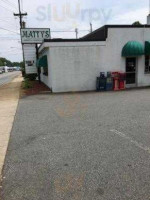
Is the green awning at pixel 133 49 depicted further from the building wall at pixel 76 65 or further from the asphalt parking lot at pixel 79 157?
the asphalt parking lot at pixel 79 157

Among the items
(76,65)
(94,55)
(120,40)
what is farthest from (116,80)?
(76,65)

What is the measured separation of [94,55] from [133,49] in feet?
8.43

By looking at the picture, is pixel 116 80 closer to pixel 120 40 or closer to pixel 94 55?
pixel 94 55

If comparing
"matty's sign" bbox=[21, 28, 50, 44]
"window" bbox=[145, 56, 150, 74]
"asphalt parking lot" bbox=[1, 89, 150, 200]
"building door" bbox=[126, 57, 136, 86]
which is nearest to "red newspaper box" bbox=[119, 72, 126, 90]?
"building door" bbox=[126, 57, 136, 86]

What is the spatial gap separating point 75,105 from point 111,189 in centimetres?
743

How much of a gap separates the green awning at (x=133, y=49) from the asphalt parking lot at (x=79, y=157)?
7474 mm

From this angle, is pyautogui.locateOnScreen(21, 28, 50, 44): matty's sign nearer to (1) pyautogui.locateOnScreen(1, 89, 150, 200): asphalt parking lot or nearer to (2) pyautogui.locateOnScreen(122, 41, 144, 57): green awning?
(2) pyautogui.locateOnScreen(122, 41, 144, 57): green awning

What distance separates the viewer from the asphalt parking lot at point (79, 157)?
152 inches

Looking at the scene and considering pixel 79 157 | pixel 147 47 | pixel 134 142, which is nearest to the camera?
pixel 79 157

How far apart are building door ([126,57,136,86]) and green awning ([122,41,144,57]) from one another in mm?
808

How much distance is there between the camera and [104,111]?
9.57m

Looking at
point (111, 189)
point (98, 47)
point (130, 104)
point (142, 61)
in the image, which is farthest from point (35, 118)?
point (142, 61)

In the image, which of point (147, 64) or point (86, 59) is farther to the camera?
point (147, 64)

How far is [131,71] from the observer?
16.9 m
